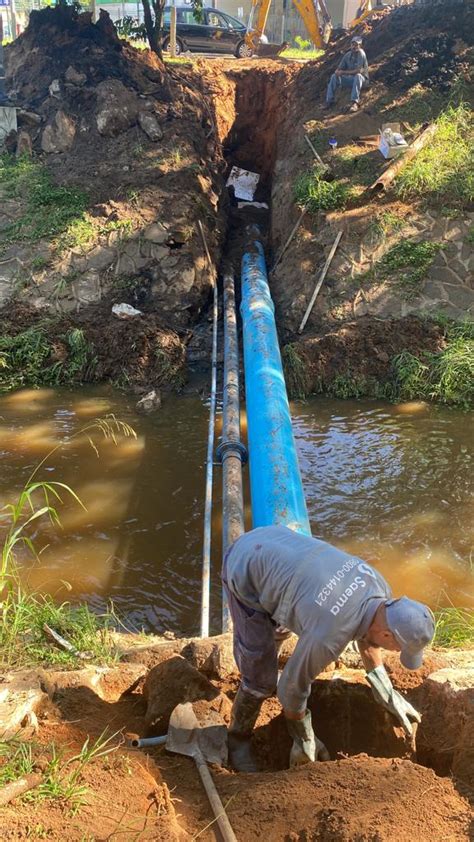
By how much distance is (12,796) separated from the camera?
2318 millimetres

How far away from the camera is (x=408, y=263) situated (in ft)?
28.4

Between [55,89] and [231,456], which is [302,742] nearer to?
[231,456]

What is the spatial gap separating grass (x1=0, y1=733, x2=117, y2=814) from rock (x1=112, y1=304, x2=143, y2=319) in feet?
21.6

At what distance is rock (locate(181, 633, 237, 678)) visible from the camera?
326 centimetres

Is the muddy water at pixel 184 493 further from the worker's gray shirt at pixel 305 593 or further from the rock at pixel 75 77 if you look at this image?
the rock at pixel 75 77

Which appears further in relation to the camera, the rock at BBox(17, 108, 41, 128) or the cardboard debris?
the cardboard debris

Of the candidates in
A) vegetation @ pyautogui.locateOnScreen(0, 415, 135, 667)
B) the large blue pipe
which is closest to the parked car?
the large blue pipe

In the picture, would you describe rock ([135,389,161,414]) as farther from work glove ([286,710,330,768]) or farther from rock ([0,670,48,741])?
work glove ([286,710,330,768])

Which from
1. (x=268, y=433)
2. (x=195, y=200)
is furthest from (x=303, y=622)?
(x=195, y=200)

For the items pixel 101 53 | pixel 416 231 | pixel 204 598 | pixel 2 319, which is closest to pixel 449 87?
pixel 416 231

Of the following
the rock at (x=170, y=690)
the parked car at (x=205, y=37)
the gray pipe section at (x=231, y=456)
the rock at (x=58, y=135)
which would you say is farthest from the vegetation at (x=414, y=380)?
the parked car at (x=205, y=37)

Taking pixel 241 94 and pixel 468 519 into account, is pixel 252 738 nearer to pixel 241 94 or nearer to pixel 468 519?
pixel 468 519

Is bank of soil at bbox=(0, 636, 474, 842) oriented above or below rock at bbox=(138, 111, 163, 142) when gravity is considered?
below

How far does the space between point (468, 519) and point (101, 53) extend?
1102 centimetres
